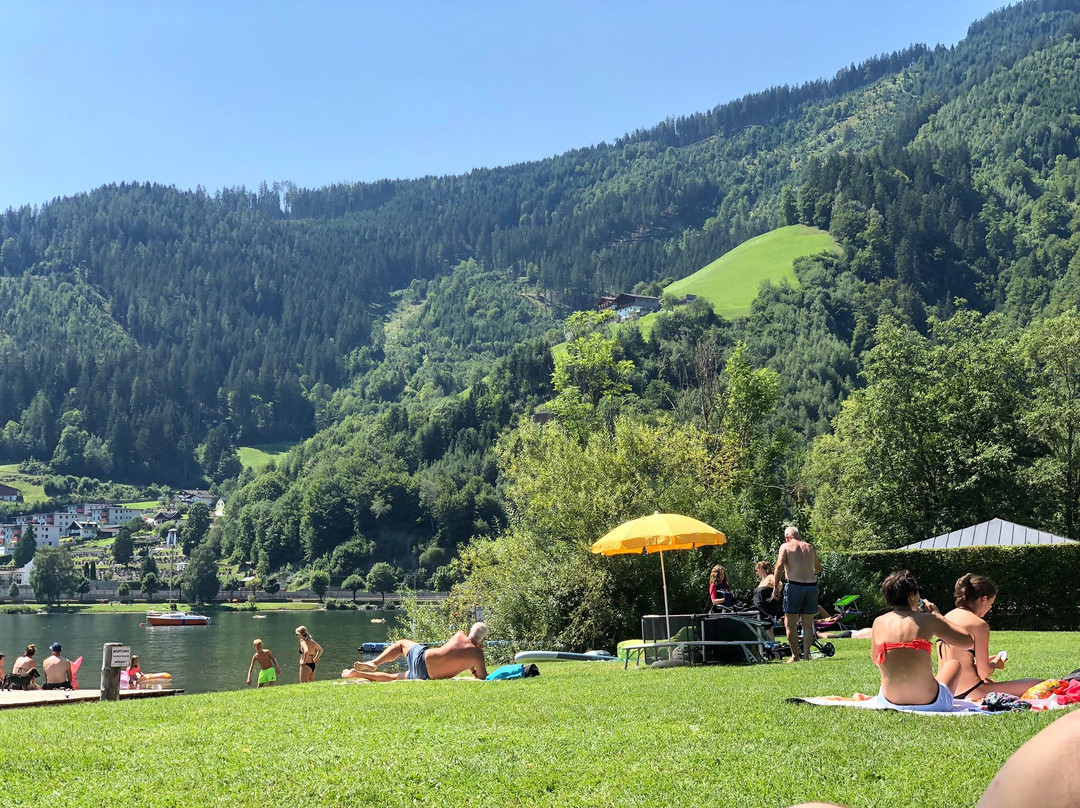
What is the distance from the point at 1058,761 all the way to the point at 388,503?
154 metres

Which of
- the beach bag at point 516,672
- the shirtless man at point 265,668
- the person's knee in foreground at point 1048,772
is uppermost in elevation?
the person's knee in foreground at point 1048,772

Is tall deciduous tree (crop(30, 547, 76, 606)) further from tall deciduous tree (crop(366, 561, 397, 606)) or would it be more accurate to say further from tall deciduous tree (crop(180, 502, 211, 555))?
tall deciduous tree (crop(366, 561, 397, 606))

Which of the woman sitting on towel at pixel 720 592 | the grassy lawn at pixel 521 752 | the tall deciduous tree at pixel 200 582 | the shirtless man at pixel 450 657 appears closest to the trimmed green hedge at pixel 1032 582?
the woman sitting on towel at pixel 720 592

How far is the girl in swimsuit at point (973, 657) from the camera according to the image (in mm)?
8336

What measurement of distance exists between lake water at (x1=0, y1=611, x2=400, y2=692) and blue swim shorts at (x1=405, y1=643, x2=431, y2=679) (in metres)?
25.5

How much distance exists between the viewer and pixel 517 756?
20.4 ft

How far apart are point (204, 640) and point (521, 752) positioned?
7757cm

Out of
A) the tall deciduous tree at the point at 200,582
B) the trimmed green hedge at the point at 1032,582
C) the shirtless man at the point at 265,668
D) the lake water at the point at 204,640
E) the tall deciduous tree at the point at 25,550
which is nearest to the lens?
the shirtless man at the point at 265,668

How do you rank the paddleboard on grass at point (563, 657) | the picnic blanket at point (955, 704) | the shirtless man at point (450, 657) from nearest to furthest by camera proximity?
the picnic blanket at point (955, 704) < the shirtless man at point (450, 657) < the paddleboard on grass at point (563, 657)

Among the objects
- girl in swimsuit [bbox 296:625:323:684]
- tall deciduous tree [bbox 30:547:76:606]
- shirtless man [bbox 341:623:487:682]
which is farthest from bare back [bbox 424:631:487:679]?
tall deciduous tree [bbox 30:547:76:606]

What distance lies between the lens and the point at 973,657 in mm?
8492

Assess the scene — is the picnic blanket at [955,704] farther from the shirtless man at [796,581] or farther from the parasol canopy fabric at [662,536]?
the parasol canopy fabric at [662,536]

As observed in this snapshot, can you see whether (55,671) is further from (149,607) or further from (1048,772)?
(149,607)

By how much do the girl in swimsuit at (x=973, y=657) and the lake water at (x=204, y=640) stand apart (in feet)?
106
